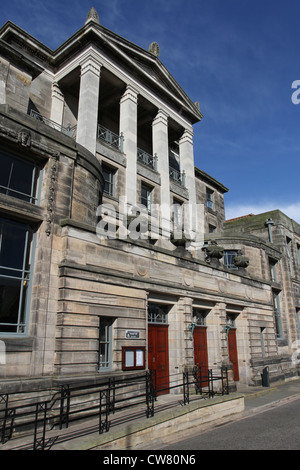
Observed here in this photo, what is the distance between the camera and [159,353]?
13.6 metres

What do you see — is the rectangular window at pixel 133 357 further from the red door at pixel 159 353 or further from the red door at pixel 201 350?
the red door at pixel 201 350

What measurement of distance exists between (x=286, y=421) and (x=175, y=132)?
2299cm

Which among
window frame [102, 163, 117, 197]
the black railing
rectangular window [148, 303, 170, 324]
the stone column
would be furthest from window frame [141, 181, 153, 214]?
the black railing

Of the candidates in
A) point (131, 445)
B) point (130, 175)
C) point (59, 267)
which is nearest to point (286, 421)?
point (131, 445)

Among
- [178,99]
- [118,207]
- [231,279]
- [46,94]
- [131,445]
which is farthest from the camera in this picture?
[178,99]

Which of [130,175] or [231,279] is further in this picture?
[130,175]

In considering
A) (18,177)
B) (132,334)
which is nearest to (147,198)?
(132,334)

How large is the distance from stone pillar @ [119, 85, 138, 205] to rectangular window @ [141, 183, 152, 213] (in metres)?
1.61

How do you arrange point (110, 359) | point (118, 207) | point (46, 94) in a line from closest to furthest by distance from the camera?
point (110, 359) < point (118, 207) < point (46, 94)

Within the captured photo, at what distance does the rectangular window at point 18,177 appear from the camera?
32.7 ft

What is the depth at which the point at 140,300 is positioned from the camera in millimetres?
12242

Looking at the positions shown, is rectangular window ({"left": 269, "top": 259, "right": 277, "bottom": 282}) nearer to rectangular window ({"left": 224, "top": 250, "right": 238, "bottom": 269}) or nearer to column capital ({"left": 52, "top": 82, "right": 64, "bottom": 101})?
rectangular window ({"left": 224, "top": 250, "right": 238, "bottom": 269})

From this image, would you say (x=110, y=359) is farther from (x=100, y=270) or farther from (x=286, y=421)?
(x=286, y=421)

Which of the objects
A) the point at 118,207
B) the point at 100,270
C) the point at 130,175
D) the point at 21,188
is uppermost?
the point at 130,175
